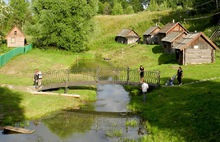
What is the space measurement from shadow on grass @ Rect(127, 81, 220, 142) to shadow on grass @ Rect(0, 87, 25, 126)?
11.1 metres

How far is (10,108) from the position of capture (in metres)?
26.2

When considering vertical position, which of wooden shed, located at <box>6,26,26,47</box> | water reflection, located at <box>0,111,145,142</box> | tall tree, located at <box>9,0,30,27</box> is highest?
tall tree, located at <box>9,0,30,27</box>

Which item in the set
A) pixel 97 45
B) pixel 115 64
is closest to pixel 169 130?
pixel 115 64

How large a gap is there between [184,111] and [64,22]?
53829 millimetres

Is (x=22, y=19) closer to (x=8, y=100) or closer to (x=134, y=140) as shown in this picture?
(x=8, y=100)

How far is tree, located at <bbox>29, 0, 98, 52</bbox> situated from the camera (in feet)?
232

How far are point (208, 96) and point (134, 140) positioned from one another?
874 centimetres

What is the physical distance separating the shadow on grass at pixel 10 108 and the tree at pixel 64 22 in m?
42.2

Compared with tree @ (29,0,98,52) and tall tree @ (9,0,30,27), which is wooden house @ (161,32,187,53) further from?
tall tree @ (9,0,30,27)

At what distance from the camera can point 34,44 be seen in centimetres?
7881

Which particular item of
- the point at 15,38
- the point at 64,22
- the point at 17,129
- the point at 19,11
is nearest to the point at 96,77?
the point at 17,129

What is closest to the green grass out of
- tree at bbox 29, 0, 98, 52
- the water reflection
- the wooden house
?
the water reflection

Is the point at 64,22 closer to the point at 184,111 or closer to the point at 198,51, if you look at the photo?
the point at 198,51

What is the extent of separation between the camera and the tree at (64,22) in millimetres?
70750
